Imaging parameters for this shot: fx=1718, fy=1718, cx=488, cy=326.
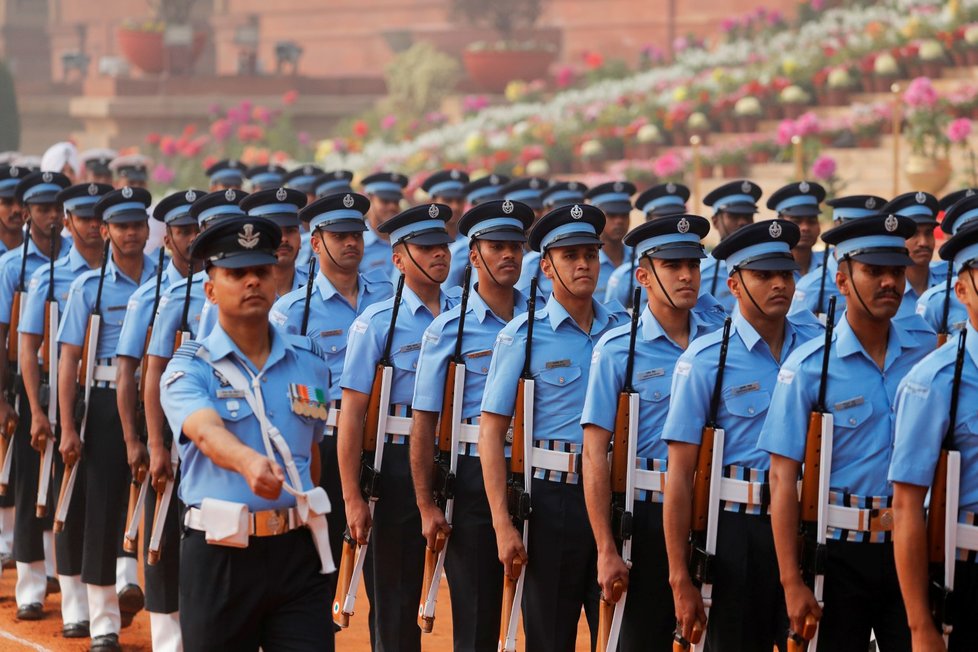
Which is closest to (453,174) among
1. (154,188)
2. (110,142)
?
A: (154,188)

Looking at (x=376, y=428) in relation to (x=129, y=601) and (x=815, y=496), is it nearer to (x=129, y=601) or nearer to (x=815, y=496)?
(x=815, y=496)

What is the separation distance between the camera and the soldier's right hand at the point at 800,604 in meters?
5.70

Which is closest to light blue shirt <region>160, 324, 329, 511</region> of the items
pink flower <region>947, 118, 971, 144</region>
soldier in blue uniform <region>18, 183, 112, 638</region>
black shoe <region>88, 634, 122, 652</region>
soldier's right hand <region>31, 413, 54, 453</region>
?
black shoe <region>88, 634, 122, 652</region>

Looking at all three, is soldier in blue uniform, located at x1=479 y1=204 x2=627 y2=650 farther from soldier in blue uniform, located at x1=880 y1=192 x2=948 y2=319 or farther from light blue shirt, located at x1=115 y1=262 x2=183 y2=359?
soldier in blue uniform, located at x1=880 y1=192 x2=948 y2=319

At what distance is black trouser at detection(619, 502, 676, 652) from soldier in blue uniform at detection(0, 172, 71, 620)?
4.43m

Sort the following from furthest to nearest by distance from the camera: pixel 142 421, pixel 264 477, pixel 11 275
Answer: pixel 11 275 → pixel 142 421 → pixel 264 477

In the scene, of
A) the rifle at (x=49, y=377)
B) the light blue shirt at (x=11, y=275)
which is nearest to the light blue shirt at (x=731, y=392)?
the rifle at (x=49, y=377)

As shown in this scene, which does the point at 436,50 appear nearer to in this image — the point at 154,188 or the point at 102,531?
the point at 154,188

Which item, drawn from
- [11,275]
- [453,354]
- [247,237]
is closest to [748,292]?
[453,354]

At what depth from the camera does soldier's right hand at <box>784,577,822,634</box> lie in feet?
18.7

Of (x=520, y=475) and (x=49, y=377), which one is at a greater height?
(x=49, y=377)

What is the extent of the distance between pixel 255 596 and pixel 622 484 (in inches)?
60.7

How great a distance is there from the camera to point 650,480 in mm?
6508

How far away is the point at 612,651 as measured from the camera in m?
6.38
